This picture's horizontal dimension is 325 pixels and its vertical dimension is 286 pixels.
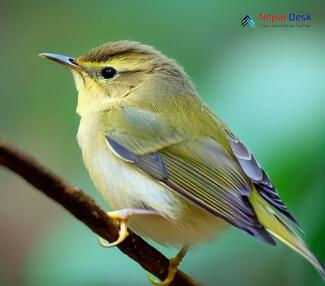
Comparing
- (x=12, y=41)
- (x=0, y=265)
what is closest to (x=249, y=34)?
(x=12, y=41)

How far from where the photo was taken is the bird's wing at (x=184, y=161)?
121 cm

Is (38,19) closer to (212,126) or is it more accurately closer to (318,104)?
(212,126)

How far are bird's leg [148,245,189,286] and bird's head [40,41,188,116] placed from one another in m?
0.38

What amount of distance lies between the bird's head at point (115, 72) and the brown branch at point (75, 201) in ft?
1.44

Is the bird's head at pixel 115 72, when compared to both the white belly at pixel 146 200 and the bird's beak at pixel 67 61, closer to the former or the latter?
the bird's beak at pixel 67 61

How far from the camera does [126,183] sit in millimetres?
1251

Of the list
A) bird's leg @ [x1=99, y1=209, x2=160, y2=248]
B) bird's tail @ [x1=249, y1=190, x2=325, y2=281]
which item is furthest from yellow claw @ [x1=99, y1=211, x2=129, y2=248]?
bird's tail @ [x1=249, y1=190, x2=325, y2=281]

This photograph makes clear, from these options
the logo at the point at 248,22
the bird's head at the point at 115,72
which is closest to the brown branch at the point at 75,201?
the bird's head at the point at 115,72

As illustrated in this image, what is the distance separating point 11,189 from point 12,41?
0.41 m

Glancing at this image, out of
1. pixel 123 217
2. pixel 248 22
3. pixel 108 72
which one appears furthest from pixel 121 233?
pixel 248 22

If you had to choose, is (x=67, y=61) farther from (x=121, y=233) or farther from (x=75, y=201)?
(x=75, y=201)

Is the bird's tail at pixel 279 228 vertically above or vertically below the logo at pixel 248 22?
below

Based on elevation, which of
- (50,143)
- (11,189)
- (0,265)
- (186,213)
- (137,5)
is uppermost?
(137,5)

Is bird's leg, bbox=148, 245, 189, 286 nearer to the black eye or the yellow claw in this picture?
the yellow claw
